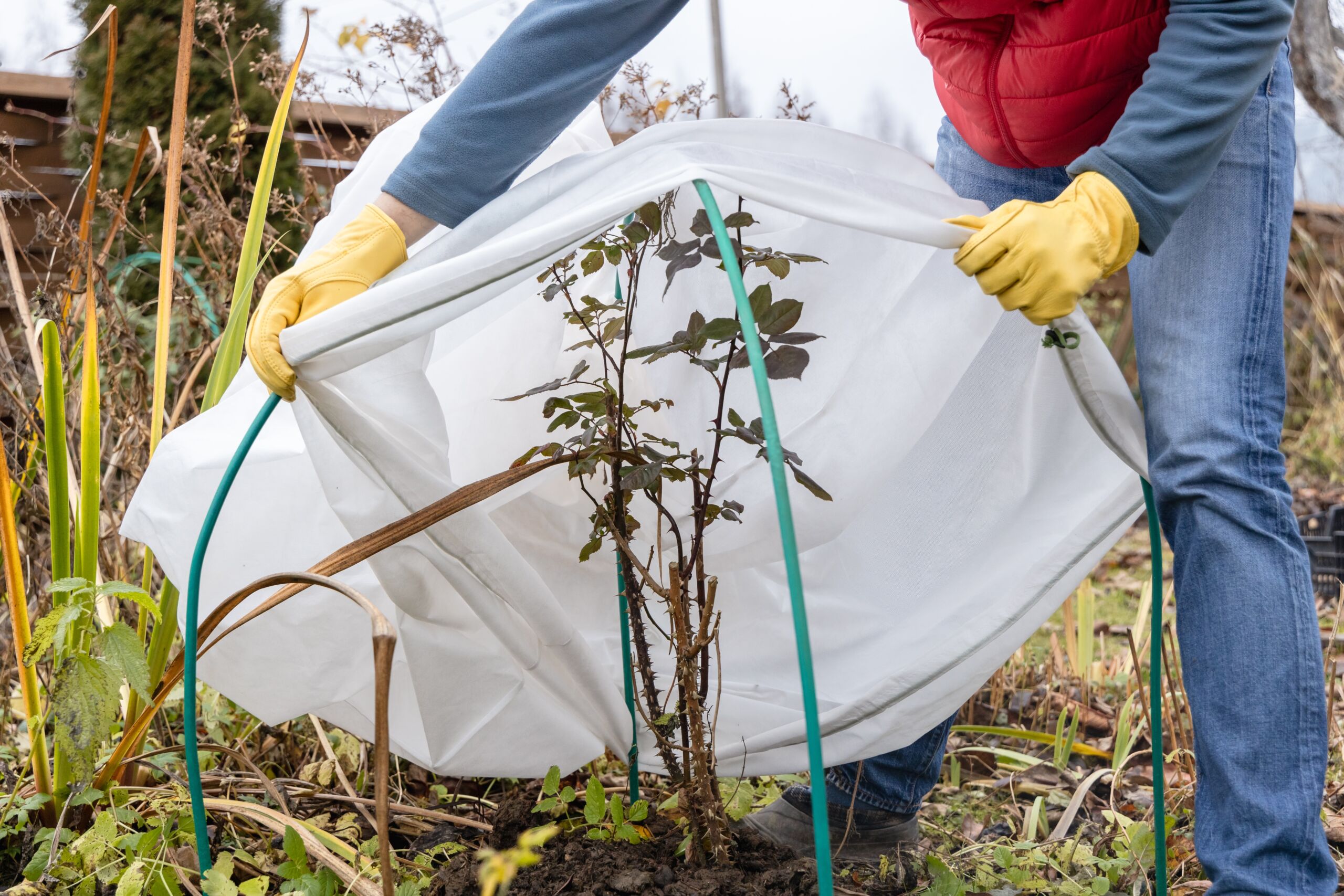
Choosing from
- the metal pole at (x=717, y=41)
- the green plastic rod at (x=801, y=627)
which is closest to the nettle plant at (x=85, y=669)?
the green plastic rod at (x=801, y=627)

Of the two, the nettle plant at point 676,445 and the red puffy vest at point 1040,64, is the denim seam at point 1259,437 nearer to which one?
the red puffy vest at point 1040,64

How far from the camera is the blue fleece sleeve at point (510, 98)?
3.30 feet

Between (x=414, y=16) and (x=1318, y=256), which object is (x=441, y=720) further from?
(x=1318, y=256)

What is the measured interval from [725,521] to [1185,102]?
2.11ft

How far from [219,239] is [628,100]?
2.44 ft

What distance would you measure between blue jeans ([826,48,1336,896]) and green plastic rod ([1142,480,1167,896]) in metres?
0.04

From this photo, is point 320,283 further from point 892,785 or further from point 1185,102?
point 892,785

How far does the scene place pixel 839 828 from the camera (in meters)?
1.32

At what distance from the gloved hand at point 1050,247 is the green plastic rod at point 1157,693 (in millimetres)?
270

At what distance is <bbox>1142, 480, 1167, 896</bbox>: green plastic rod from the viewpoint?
106 centimetres

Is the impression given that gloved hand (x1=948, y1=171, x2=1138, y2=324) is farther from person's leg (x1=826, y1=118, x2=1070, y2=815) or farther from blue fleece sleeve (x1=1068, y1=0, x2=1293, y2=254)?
person's leg (x1=826, y1=118, x2=1070, y2=815)

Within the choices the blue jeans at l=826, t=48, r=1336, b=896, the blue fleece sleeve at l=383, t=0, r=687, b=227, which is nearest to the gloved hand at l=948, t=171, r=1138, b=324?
the blue jeans at l=826, t=48, r=1336, b=896

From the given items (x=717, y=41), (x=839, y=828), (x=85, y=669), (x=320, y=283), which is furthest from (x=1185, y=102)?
(x=717, y=41)

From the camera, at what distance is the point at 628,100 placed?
1771 mm
